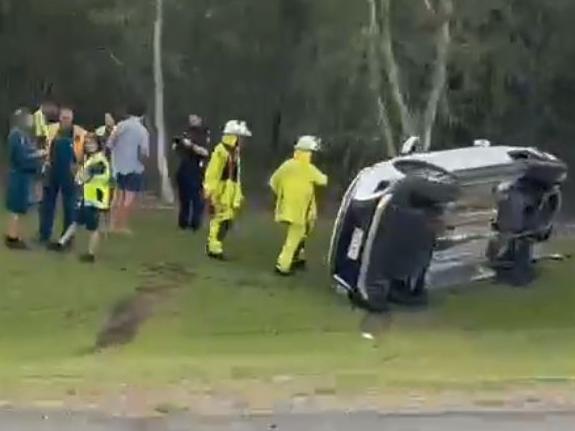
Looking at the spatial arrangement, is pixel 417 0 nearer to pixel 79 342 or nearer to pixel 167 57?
pixel 167 57

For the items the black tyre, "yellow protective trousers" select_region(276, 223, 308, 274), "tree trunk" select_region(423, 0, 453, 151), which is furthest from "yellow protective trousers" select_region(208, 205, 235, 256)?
"tree trunk" select_region(423, 0, 453, 151)

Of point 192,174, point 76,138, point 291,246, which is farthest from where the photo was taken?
point 192,174

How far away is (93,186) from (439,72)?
12.2 metres

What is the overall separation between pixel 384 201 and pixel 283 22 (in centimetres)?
2078

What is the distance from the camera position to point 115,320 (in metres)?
14.1

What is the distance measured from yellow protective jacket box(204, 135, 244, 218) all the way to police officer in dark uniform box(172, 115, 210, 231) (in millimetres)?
1636

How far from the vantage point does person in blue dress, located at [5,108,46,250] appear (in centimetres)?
1639

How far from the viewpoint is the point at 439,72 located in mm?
27031

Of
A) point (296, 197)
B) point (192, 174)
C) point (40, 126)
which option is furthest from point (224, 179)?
point (40, 126)

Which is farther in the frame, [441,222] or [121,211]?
[121,211]

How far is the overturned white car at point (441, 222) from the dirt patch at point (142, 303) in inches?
67.4

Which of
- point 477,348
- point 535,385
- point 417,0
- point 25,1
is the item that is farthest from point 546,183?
point 25,1

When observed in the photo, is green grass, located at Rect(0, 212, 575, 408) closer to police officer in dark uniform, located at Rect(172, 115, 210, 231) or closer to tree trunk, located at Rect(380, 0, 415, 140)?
police officer in dark uniform, located at Rect(172, 115, 210, 231)

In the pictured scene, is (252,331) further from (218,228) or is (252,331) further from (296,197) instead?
(218,228)
